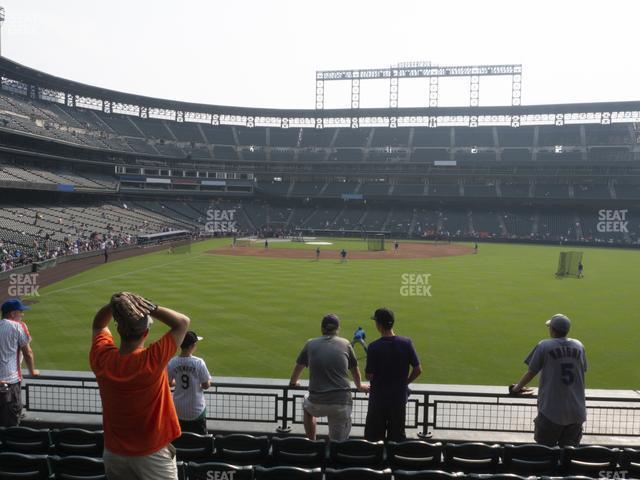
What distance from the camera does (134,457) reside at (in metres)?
3.89

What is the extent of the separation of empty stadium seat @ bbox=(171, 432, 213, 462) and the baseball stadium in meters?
0.03

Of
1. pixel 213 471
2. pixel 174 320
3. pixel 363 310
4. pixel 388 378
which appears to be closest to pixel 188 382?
pixel 213 471

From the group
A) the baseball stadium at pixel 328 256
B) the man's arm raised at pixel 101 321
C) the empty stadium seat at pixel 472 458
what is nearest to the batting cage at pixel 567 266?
the baseball stadium at pixel 328 256

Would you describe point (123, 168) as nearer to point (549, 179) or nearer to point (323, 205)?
point (323, 205)

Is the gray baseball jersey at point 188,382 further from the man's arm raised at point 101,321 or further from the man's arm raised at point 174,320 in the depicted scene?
the man's arm raised at point 174,320

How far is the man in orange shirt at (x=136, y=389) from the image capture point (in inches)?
146

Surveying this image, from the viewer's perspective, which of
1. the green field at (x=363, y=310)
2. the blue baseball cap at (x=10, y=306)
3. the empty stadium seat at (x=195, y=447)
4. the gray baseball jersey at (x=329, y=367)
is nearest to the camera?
the empty stadium seat at (x=195, y=447)

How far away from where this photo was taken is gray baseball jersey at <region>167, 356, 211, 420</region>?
7.09m

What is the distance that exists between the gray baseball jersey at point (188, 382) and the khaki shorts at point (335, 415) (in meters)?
1.61

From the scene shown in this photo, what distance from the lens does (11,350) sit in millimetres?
7805

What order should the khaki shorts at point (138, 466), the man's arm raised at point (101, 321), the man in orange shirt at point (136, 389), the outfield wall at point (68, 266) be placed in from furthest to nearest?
1. the outfield wall at point (68, 266)
2. the man's arm raised at point (101, 321)
3. the khaki shorts at point (138, 466)
4. the man in orange shirt at point (136, 389)

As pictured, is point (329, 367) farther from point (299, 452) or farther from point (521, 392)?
point (521, 392)

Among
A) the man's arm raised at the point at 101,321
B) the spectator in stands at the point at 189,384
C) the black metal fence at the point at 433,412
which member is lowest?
the black metal fence at the point at 433,412

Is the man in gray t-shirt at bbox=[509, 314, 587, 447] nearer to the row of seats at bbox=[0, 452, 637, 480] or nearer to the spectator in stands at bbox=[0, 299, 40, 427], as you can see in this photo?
the row of seats at bbox=[0, 452, 637, 480]
